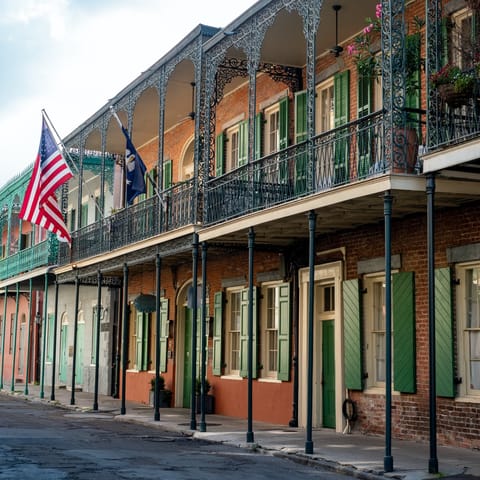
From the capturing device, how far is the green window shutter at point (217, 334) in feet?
59.7

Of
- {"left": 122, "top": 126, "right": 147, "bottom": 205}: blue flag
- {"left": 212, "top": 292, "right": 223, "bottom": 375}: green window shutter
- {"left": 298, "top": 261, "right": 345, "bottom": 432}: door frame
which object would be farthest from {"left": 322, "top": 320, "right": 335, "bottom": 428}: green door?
{"left": 122, "top": 126, "right": 147, "bottom": 205}: blue flag

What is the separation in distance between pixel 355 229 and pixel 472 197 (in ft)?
10.1

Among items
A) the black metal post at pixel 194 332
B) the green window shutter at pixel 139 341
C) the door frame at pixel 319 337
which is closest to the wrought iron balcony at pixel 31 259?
the green window shutter at pixel 139 341

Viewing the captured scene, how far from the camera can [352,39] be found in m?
14.8

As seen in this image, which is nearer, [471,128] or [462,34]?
[471,128]

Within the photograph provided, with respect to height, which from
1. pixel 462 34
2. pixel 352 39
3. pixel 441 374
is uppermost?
pixel 352 39

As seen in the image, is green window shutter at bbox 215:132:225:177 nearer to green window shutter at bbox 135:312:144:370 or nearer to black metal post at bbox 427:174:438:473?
green window shutter at bbox 135:312:144:370

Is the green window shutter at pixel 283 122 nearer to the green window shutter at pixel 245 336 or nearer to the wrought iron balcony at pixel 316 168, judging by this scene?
the wrought iron balcony at pixel 316 168

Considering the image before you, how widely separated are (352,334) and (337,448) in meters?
2.54

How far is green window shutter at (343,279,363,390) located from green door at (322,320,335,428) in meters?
0.83

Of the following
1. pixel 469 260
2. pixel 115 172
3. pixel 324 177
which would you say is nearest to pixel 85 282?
pixel 115 172

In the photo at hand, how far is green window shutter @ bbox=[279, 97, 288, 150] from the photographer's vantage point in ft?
53.3

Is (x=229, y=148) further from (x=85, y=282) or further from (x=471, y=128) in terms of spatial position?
(x=471, y=128)

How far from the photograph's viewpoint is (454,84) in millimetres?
10156
